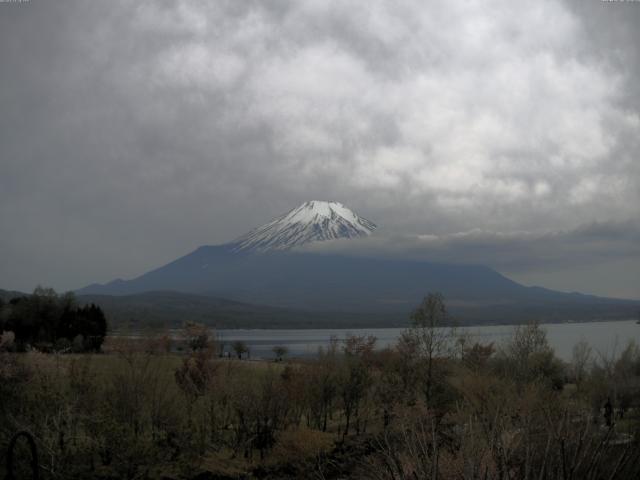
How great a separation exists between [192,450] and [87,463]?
3.22 metres

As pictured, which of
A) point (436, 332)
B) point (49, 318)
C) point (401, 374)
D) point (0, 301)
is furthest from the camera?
point (0, 301)

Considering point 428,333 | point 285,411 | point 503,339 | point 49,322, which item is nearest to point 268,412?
point 285,411

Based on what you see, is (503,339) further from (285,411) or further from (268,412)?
(268,412)

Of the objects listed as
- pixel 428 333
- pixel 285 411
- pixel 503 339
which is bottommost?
pixel 285 411

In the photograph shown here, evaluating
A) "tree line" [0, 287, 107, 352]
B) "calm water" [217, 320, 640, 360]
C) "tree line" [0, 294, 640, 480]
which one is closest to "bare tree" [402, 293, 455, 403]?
"tree line" [0, 294, 640, 480]

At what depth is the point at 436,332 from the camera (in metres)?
34.6

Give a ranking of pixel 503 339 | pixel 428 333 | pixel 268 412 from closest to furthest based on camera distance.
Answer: pixel 268 412
pixel 428 333
pixel 503 339

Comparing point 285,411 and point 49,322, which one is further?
point 49,322

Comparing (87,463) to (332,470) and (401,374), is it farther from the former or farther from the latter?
(401,374)

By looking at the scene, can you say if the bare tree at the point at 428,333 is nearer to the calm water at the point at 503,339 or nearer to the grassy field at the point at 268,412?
the grassy field at the point at 268,412

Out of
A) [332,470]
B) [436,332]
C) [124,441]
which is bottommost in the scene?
[332,470]

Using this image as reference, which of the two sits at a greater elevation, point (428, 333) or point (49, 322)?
point (428, 333)

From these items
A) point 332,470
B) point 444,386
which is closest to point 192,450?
point 332,470

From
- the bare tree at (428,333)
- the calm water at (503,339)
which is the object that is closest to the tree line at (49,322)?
the calm water at (503,339)
